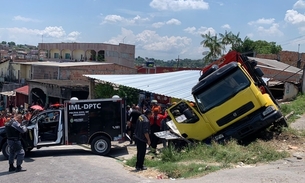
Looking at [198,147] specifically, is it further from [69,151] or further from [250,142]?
[69,151]

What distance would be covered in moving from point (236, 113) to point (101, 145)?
214 inches

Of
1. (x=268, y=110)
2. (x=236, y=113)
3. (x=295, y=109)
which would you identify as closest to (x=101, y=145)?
(x=236, y=113)

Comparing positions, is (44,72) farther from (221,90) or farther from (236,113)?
(236,113)

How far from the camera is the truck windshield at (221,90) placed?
10852 mm

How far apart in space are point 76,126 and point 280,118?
7.14 m

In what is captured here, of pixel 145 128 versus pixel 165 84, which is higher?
pixel 165 84

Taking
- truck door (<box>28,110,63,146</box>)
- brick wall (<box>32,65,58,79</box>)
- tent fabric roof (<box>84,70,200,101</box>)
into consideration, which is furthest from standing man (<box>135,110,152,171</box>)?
brick wall (<box>32,65,58,79</box>)

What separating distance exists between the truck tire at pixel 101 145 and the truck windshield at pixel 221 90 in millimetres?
4310

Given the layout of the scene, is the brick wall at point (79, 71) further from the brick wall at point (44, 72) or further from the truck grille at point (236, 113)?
the truck grille at point (236, 113)

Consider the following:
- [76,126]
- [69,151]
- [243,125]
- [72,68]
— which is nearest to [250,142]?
[243,125]

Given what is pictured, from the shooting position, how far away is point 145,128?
10.1 metres

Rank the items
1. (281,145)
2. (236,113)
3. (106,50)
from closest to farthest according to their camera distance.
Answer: (281,145) < (236,113) < (106,50)

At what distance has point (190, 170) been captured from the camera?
9.05 meters

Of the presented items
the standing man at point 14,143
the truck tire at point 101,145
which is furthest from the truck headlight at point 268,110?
the standing man at point 14,143
